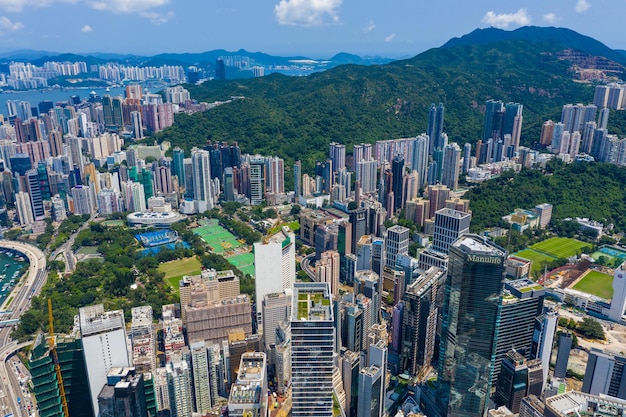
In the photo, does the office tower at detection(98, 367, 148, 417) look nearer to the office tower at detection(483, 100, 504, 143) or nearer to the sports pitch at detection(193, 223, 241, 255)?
the sports pitch at detection(193, 223, 241, 255)

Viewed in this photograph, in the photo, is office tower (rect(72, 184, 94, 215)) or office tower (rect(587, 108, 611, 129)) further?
office tower (rect(587, 108, 611, 129))

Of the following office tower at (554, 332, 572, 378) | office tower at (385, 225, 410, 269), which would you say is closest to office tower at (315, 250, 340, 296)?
office tower at (385, 225, 410, 269)

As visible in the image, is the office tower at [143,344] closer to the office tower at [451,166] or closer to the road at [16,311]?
the road at [16,311]

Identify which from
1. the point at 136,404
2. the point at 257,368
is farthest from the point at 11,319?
the point at 257,368

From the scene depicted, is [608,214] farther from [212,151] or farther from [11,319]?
[11,319]

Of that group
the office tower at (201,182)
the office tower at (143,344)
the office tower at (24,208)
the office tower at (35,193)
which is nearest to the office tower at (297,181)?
the office tower at (201,182)

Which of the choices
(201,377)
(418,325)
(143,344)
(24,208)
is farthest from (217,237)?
(418,325)
